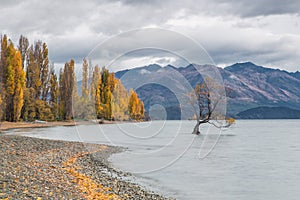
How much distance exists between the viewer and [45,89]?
7012 cm

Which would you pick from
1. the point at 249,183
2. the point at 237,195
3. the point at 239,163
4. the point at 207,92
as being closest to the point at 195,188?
the point at 237,195

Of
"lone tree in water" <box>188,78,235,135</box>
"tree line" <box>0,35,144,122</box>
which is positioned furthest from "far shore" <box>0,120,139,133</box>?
"lone tree in water" <box>188,78,235,135</box>

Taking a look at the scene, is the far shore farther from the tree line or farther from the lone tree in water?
the lone tree in water

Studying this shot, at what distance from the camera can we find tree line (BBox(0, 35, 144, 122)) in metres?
50.8

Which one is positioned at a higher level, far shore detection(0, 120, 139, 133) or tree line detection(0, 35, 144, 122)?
tree line detection(0, 35, 144, 122)

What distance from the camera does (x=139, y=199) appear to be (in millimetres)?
10406

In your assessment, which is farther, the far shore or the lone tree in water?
the far shore

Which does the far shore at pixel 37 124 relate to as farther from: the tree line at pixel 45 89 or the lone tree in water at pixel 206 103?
the lone tree in water at pixel 206 103

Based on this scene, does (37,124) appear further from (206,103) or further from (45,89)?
(206,103)

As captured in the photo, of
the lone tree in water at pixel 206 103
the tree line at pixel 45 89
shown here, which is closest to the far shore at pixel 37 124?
the tree line at pixel 45 89

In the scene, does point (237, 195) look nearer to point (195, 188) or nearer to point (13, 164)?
point (195, 188)

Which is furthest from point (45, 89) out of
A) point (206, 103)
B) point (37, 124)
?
point (206, 103)

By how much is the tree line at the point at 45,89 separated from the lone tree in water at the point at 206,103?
85.1ft

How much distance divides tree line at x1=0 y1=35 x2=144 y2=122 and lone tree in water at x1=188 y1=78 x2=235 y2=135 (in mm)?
25932
